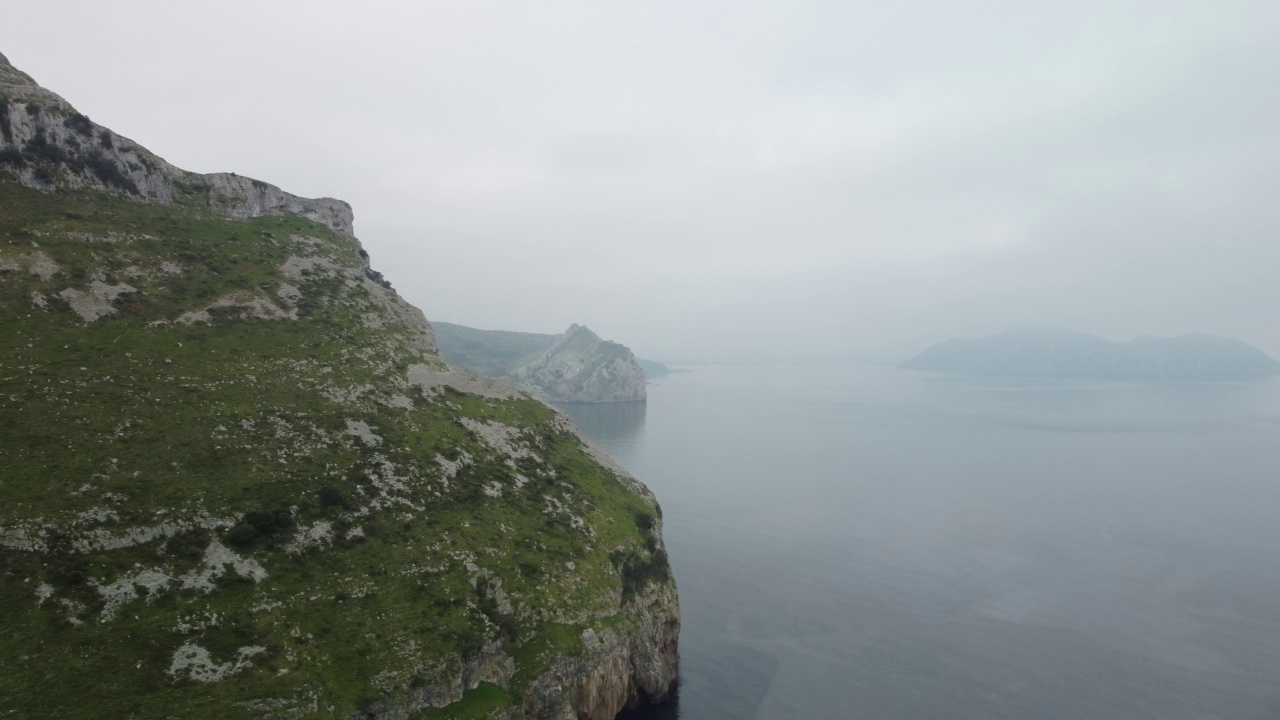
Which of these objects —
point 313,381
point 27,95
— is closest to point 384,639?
point 313,381

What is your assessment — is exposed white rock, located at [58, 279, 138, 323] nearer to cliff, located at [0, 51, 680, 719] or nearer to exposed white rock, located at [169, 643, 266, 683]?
cliff, located at [0, 51, 680, 719]

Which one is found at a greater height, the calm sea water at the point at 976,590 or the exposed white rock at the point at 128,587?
the exposed white rock at the point at 128,587

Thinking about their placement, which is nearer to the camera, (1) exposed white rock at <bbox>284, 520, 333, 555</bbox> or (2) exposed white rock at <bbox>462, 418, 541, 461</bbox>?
(1) exposed white rock at <bbox>284, 520, 333, 555</bbox>

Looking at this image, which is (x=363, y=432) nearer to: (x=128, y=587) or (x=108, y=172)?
(x=128, y=587)

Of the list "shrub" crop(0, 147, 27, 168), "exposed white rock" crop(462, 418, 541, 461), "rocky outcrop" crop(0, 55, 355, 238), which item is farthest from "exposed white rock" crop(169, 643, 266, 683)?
"shrub" crop(0, 147, 27, 168)

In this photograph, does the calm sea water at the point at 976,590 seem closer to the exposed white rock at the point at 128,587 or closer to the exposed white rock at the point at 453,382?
the exposed white rock at the point at 453,382

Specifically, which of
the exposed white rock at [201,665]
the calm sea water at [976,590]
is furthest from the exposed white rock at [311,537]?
the calm sea water at [976,590]
